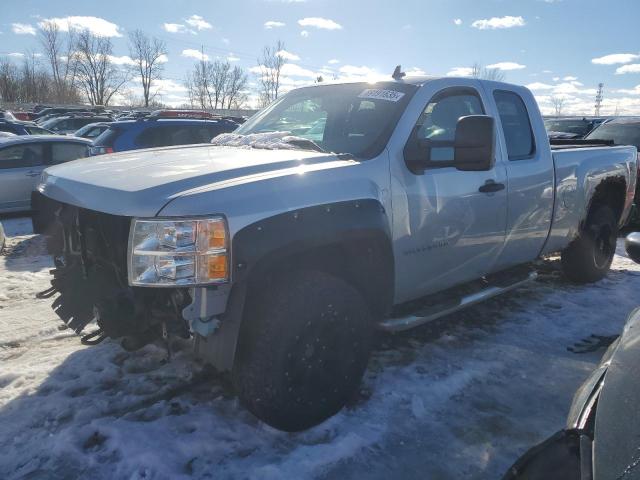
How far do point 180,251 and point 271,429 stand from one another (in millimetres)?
1190

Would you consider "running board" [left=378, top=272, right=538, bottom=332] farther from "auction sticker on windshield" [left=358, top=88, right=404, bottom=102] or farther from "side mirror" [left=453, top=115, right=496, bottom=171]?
"auction sticker on windshield" [left=358, top=88, right=404, bottom=102]

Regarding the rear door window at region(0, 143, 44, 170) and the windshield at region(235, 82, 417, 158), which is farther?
the rear door window at region(0, 143, 44, 170)

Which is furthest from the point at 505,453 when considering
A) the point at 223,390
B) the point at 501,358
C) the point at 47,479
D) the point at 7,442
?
the point at 7,442

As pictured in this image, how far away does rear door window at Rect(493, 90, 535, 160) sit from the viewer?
13.9ft

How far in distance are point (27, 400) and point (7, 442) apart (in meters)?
0.41

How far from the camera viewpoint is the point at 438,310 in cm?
354

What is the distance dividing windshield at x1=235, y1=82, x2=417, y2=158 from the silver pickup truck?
0.05ft

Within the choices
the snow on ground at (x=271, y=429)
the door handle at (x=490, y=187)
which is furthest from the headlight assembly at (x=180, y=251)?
the door handle at (x=490, y=187)

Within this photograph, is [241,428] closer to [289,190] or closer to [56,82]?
[289,190]

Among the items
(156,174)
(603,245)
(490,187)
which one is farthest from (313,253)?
(603,245)

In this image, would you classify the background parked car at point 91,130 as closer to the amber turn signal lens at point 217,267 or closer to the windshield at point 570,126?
the windshield at point 570,126

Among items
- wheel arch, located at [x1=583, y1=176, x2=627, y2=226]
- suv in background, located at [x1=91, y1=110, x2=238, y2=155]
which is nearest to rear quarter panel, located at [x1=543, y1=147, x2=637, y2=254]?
wheel arch, located at [x1=583, y1=176, x2=627, y2=226]

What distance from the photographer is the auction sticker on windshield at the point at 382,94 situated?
136 inches

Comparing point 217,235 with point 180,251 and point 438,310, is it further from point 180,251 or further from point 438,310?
point 438,310
